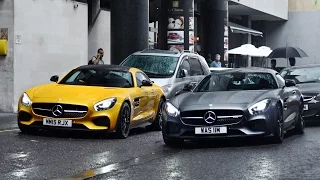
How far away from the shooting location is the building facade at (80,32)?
1880cm

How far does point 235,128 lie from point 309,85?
6.20 metres

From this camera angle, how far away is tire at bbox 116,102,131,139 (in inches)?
497

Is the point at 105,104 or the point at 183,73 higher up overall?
the point at 183,73

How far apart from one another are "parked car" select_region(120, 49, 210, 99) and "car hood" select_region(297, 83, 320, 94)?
2.77 meters

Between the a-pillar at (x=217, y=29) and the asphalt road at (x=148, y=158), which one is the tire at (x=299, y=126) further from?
the a-pillar at (x=217, y=29)

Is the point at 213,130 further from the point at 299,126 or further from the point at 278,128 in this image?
the point at 299,126

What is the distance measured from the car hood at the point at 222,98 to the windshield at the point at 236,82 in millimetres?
552

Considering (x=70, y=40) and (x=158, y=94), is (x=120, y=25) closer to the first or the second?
(x=70, y=40)

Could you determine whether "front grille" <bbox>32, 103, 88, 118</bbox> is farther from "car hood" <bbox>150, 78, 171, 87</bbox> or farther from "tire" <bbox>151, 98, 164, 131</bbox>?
"car hood" <bbox>150, 78, 171, 87</bbox>

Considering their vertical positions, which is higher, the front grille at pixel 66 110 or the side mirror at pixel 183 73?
the side mirror at pixel 183 73

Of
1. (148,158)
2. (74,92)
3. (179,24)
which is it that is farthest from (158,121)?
(179,24)

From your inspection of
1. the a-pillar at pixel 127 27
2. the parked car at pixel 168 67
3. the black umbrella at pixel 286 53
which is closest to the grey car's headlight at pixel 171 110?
the parked car at pixel 168 67

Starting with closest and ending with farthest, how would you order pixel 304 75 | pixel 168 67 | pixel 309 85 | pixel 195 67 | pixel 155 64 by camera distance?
1. pixel 309 85
2. pixel 168 67
3. pixel 155 64
4. pixel 304 75
5. pixel 195 67

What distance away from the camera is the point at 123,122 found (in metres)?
12.9
